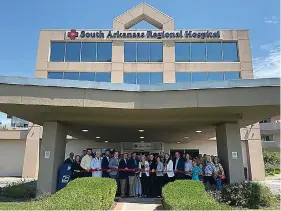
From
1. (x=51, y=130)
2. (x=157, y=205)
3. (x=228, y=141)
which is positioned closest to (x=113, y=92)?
(x=51, y=130)

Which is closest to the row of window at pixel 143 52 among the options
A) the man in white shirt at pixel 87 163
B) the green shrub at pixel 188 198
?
the man in white shirt at pixel 87 163

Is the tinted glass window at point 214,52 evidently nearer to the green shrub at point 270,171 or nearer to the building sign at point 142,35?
the building sign at point 142,35

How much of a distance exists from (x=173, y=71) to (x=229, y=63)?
5862 millimetres

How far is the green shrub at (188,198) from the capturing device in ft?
21.0

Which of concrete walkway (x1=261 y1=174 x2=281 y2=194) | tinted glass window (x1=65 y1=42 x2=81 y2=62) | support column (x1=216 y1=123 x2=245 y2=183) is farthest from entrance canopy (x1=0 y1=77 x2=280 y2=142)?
tinted glass window (x1=65 y1=42 x2=81 y2=62)

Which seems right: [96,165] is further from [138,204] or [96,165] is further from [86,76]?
[86,76]

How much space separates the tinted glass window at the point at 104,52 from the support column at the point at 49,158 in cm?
1673

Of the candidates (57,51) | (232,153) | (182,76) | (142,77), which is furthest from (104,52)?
(232,153)

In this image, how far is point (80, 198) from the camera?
708 centimetres

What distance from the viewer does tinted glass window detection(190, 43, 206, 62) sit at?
92.2ft

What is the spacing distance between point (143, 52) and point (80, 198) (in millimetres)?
22662

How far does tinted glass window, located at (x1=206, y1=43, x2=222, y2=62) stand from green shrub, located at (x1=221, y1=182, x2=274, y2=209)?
1944cm

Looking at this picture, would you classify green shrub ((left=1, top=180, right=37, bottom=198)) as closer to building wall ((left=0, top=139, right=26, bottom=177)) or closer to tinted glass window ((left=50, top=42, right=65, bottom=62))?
building wall ((left=0, top=139, right=26, bottom=177))

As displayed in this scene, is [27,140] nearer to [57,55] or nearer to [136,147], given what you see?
[57,55]
